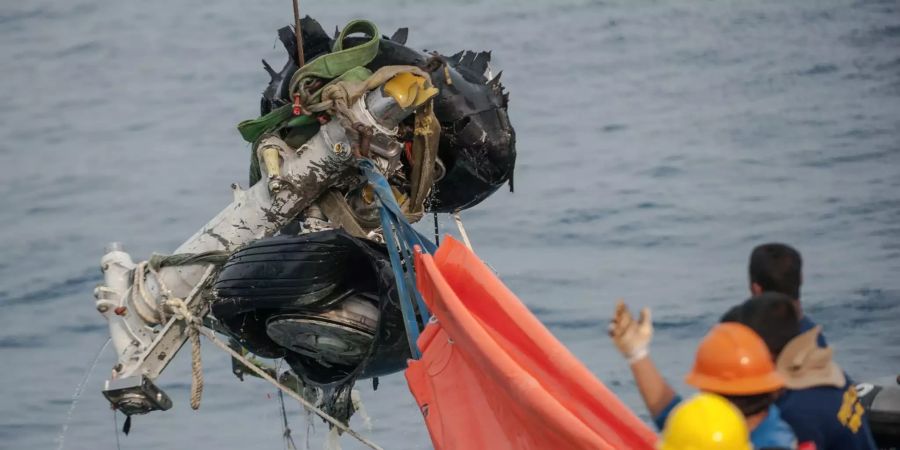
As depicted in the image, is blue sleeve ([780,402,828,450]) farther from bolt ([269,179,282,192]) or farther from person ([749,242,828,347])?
bolt ([269,179,282,192])

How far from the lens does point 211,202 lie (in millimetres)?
16812

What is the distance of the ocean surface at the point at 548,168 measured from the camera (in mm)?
12945

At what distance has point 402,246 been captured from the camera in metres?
7.34

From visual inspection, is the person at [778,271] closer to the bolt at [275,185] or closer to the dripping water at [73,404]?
the bolt at [275,185]

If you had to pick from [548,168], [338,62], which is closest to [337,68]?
[338,62]

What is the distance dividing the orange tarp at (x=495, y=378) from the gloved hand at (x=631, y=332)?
950 mm

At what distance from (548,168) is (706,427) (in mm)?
13662

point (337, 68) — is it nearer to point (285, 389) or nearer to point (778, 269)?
point (285, 389)

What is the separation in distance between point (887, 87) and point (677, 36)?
2843 millimetres

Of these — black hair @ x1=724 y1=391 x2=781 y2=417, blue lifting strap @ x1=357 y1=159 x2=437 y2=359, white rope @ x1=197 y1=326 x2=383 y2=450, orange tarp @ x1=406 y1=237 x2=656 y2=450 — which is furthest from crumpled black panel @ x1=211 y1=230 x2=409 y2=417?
black hair @ x1=724 y1=391 x2=781 y2=417

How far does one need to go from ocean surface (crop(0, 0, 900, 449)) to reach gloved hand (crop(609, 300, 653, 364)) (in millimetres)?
6477

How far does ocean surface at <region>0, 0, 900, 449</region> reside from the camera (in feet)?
42.5

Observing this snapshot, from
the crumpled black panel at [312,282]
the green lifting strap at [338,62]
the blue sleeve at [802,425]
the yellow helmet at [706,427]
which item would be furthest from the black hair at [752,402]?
the green lifting strap at [338,62]

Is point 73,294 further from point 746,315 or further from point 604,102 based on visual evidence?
point 746,315
